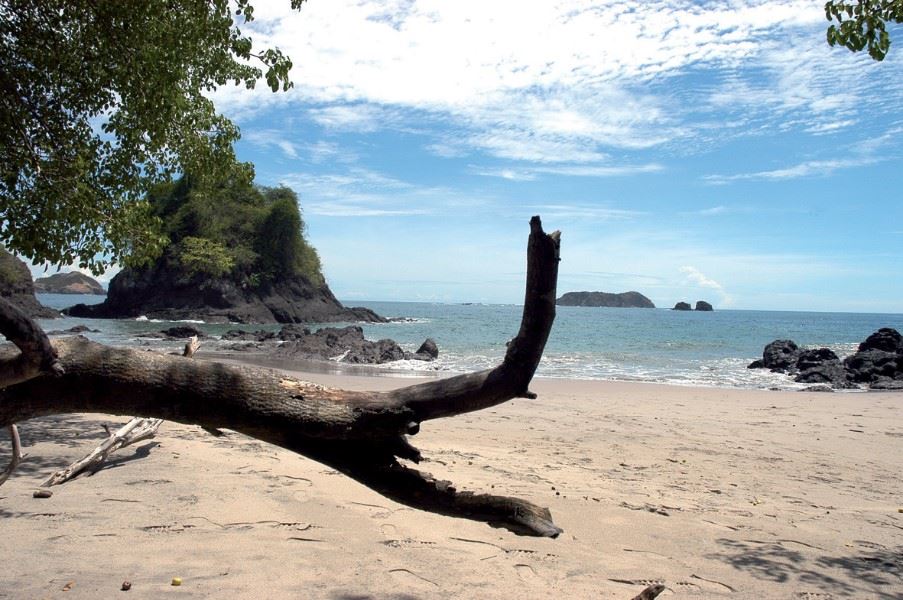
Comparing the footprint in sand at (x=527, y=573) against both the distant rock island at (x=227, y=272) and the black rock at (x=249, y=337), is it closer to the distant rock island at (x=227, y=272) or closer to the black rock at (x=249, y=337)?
the black rock at (x=249, y=337)

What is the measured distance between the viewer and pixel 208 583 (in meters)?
4.19

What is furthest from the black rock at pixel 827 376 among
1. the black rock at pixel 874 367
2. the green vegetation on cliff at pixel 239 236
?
the green vegetation on cliff at pixel 239 236

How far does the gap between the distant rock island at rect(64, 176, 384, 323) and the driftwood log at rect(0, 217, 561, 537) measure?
61.9m

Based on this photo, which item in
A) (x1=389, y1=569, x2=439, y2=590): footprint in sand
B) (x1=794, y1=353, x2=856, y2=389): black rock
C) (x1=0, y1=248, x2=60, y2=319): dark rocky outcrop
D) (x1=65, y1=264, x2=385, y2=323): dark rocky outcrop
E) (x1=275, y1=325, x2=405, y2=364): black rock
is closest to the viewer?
(x1=389, y1=569, x2=439, y2=590): footprint in sand

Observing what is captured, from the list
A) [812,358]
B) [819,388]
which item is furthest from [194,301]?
[819,388]

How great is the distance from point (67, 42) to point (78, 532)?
571 cm

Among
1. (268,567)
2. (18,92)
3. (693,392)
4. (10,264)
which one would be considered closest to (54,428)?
(18,92)

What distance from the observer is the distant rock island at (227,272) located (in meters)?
64.8

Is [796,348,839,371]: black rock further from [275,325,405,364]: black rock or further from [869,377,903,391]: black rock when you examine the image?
[275,325,405,364]: black rock

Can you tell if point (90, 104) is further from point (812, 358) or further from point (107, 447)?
point (812, 358)

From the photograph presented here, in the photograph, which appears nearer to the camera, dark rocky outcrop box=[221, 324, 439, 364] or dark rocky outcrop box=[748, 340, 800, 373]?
dark rocky outcrop box=[221, 324, 439, 364]

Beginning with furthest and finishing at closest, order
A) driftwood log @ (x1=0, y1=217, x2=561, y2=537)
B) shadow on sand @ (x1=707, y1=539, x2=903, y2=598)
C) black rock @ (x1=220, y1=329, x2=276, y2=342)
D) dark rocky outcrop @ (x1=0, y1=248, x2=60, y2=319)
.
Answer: dark rocky outcrop @ (x1=0, y1=248, x2=60, y2=319), black rock @ (x1=220, y1=329, x2=276, y2=342), shadow on sand @ (x1=707, y1=539, x2=903, y2=598), driftwood log @ (x1=0, y1=217, x2=561, y2=537)

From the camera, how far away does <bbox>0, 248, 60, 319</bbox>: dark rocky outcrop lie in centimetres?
5522

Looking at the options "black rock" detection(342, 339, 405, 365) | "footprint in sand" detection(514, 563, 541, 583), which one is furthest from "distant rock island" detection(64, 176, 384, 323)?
"footprint in sand" detection(514, 563, 541, 583)
